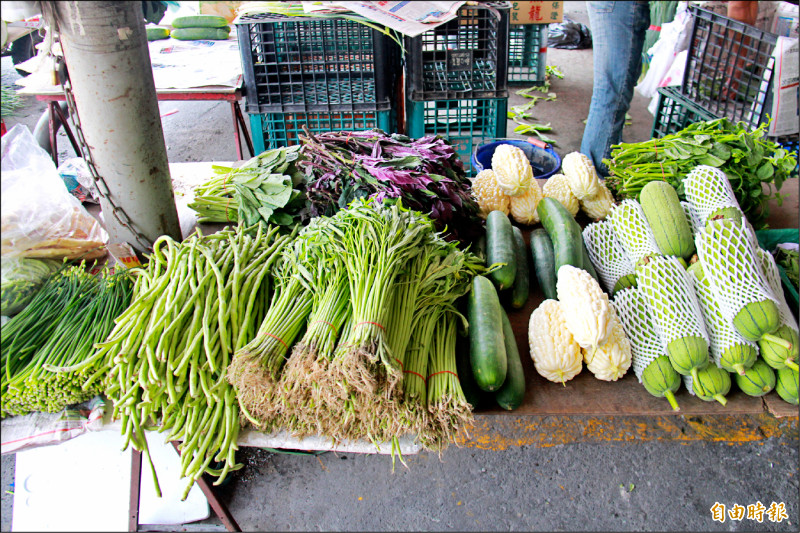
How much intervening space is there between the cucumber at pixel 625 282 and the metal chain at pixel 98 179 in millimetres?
2080

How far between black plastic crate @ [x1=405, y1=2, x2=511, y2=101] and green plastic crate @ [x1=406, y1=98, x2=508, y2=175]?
0.35ft

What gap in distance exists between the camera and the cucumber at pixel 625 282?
2244 millimetres

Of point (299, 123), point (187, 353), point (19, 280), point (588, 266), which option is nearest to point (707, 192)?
point (588, 266)

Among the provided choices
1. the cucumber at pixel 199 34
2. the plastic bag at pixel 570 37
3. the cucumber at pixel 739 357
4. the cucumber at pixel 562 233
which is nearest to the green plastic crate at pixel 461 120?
the cucumber at pixel 562 233

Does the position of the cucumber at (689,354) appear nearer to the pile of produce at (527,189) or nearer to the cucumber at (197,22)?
the pile of produce at (527,189)

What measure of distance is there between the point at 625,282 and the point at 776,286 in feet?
1.83

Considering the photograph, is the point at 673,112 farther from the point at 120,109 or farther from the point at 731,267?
the point at 120,109

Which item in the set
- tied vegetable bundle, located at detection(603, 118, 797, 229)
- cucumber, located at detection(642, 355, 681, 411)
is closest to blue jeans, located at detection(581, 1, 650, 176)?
tied vegetable bundle, located at detection(603, 118, 797, 229)

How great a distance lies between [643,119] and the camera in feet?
21.2

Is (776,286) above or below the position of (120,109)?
below

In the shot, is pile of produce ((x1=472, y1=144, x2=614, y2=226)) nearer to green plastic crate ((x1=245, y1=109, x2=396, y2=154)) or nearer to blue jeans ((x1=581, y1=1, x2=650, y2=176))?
green plastic crate ((x1=245, y1=109, x2=396, y2=154))

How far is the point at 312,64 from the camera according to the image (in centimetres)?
345

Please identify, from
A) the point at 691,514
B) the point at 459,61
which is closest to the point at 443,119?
the point at 459,61

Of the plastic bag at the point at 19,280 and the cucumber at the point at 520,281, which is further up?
the plastic bag at the point at 19,280
